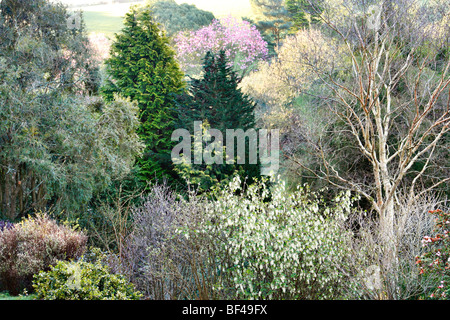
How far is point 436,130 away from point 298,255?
7.94 metres

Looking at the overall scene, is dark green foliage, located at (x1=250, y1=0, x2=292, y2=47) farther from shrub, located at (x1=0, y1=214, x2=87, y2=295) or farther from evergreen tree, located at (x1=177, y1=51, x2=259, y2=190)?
shrub, located at (x1=0, y1=214, x2=87, y2=295)

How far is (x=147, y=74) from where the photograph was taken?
1483 cm

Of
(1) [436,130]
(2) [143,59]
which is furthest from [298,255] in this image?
(2) [143,59]

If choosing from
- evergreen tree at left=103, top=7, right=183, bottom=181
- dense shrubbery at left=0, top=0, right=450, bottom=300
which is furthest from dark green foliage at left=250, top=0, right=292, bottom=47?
evergreen tree at left=103, top=7, right=183, bottom=181

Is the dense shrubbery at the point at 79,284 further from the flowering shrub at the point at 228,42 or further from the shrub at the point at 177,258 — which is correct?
the flowering shrub at the point at 228,42

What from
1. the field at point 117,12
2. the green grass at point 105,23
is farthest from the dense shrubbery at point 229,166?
the green grass at point 105,23

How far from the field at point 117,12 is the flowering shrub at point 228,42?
0.62 metres

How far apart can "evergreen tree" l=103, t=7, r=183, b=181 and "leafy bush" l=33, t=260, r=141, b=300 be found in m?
9.65

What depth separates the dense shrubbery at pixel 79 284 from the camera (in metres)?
4.01

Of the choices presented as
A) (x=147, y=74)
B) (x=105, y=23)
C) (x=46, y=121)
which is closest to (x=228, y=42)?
(x=147, y=74)

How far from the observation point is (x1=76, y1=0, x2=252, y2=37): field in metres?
15.6

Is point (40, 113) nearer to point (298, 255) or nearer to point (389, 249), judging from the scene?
point (298, 255)
